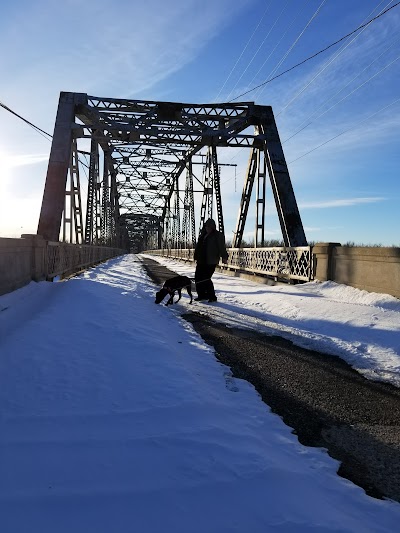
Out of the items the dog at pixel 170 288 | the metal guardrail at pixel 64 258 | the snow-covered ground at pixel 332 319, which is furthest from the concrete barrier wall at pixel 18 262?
the snow-covered ground at pixel 332 319

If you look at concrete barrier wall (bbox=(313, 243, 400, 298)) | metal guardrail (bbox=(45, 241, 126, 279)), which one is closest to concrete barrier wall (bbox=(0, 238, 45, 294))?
metal guardrail (bbox=(45, 241, 126, 279))

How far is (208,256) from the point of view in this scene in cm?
886

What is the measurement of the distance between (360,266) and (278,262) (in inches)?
185

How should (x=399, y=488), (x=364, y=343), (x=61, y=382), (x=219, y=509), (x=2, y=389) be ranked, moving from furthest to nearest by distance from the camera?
1. (x=364, y=343)
2. (x=61, y=382)
3. (x=2, y=389)
4. (x=399, y=488)
5. (x=219, y=509)

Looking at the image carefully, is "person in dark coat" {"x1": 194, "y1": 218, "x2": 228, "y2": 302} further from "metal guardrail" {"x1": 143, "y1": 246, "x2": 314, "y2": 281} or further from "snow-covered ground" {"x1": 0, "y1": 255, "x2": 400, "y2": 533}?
"snow-covered ground" {"x1": 0, "y1": 255, "x2": 400, "y2": 533}

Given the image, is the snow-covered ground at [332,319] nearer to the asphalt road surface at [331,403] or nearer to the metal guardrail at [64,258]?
the asphalt road surface at [331,403]

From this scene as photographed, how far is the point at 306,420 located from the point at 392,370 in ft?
6.00

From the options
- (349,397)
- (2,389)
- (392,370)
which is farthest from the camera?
(392,370)

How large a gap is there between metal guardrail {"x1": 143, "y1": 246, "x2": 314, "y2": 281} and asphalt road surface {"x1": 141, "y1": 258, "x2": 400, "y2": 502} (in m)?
5.98

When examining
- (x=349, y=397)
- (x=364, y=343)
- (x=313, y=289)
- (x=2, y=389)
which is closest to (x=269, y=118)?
(x=313, y=289)

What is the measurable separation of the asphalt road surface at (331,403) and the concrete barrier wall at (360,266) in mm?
3402

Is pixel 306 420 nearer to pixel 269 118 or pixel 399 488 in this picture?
pixel 399 488

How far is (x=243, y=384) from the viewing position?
3330mm

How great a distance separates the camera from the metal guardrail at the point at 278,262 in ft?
35.1
